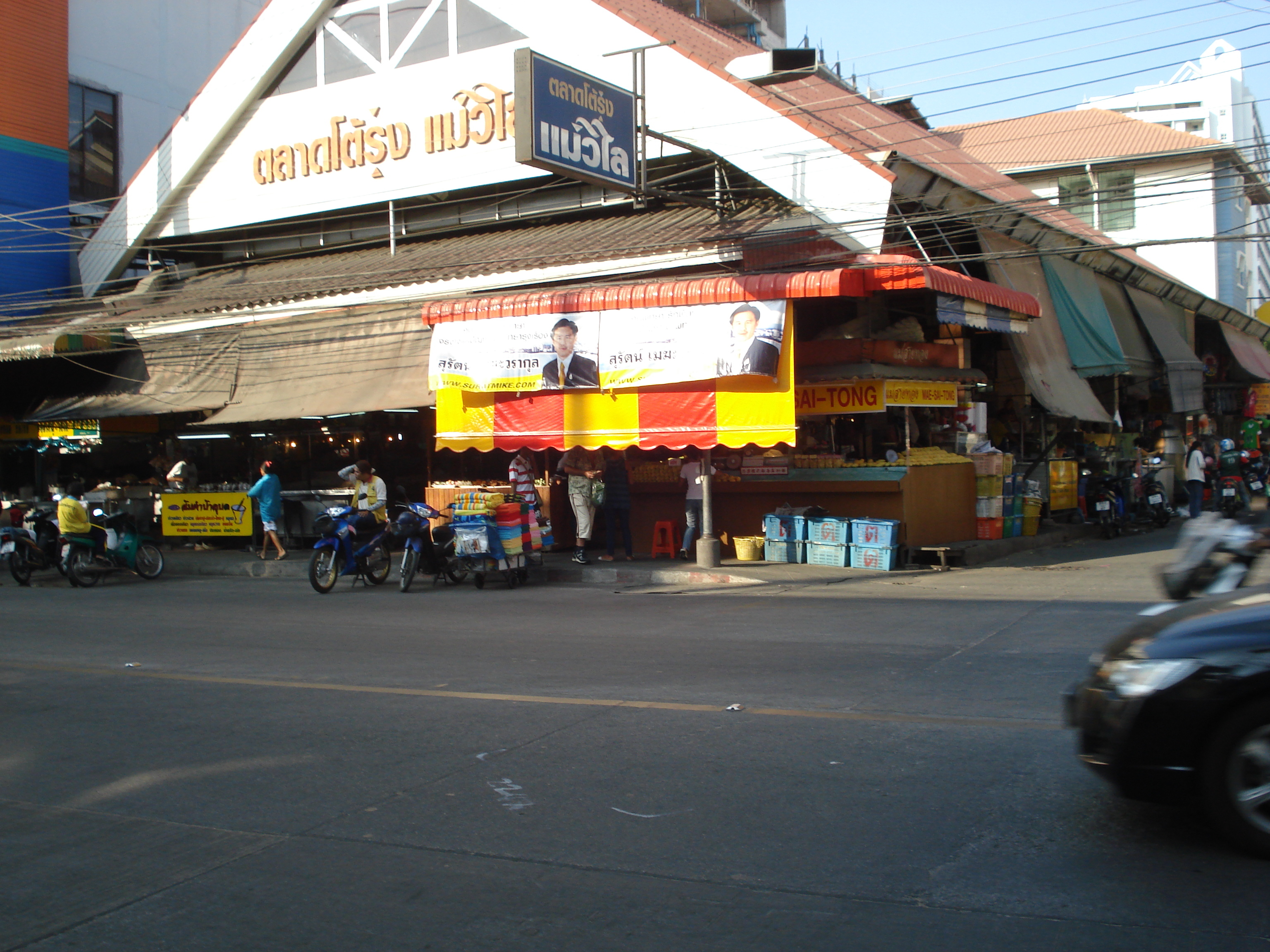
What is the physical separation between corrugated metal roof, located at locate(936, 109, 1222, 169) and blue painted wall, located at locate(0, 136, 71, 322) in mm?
28841

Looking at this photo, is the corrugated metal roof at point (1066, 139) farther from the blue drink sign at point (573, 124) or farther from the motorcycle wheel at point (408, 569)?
the motorcycle wheel at point (408, 569)

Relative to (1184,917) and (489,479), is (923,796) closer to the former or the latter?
(1184,917)

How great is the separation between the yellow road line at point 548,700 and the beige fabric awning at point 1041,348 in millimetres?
12112

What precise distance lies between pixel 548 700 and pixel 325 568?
→ 26.5 ft

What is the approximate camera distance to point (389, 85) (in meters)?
20.6

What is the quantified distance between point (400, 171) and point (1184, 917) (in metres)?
19.6

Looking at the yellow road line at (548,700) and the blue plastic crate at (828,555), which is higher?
the blue plastic crate at (828,555)

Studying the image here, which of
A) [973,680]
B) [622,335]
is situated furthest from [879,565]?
[973,680]

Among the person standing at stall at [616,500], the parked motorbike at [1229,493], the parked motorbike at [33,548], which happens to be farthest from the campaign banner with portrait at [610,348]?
the parked motorbike at [1229,493]

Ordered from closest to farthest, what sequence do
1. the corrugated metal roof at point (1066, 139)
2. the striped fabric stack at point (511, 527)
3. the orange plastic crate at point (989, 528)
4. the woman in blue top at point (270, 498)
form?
the striped fabric stack at point (511, 527), the orange plastic crate at point (989, 528), the woman in blue top at point (270, 498), the corrugated metal roof at point (1066, 139)

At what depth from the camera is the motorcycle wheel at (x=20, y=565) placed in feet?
53.7

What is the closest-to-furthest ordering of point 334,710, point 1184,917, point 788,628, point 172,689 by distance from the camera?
1. point 1184,917
2. point 334,710
3. point 172,689
4. point 788,628

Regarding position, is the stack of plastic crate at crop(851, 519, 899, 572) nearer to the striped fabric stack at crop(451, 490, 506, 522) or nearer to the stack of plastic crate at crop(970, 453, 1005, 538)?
the stack of plastic crate at crop(970, 453, 1005, 538)

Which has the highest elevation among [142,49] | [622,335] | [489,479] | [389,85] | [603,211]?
[142,49]
